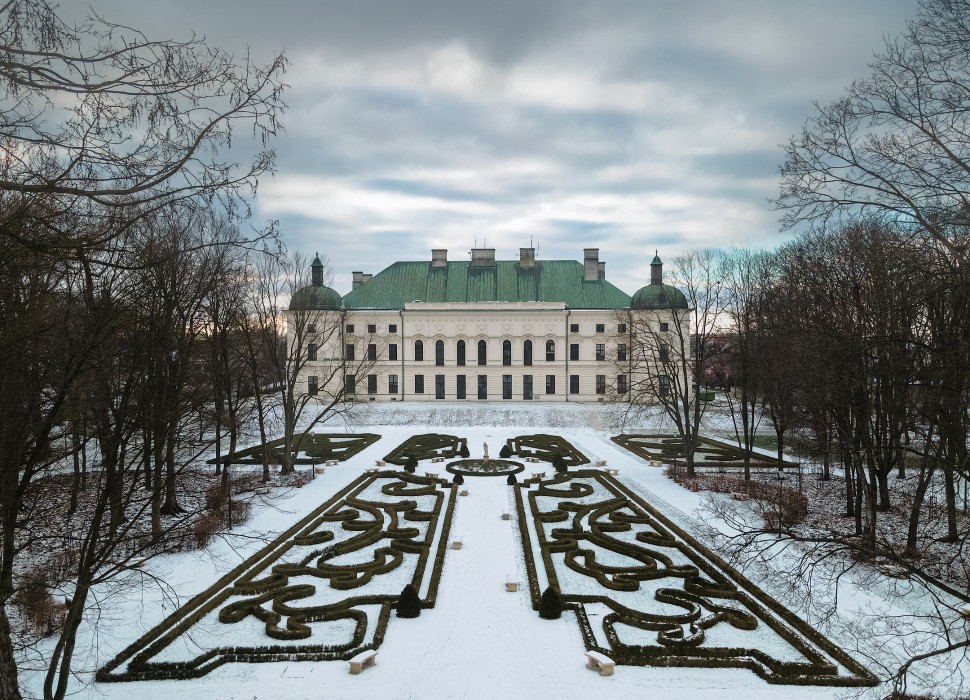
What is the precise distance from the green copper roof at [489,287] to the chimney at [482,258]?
42cm

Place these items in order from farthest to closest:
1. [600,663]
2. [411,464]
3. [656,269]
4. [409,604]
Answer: [656,269] → [411,464] → [409,604] → [600,663]

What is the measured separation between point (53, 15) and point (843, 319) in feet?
51.3

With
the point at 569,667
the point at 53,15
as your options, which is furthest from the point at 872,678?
the point at 53,15

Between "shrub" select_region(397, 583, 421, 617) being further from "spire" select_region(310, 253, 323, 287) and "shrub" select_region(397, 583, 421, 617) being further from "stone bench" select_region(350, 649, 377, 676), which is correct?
"spire" select_region(310, 253, 323, 287)

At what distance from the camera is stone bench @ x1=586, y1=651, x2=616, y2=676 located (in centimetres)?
958

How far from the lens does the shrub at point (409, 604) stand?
11.8m

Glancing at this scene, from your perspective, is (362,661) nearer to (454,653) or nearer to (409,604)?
(454,653)

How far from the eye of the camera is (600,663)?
965cm

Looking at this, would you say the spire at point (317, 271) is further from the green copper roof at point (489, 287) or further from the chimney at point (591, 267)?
the chimney at point (591, 267)

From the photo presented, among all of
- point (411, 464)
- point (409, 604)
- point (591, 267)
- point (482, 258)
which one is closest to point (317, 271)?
point (482, 258)

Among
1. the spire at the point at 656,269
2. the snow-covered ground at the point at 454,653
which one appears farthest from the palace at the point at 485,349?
the snow-covered ground at the point at 454,653

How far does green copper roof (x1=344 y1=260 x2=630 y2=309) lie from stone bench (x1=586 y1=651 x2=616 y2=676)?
147 ft

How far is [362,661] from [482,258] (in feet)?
158

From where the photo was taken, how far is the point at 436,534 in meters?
17.2
